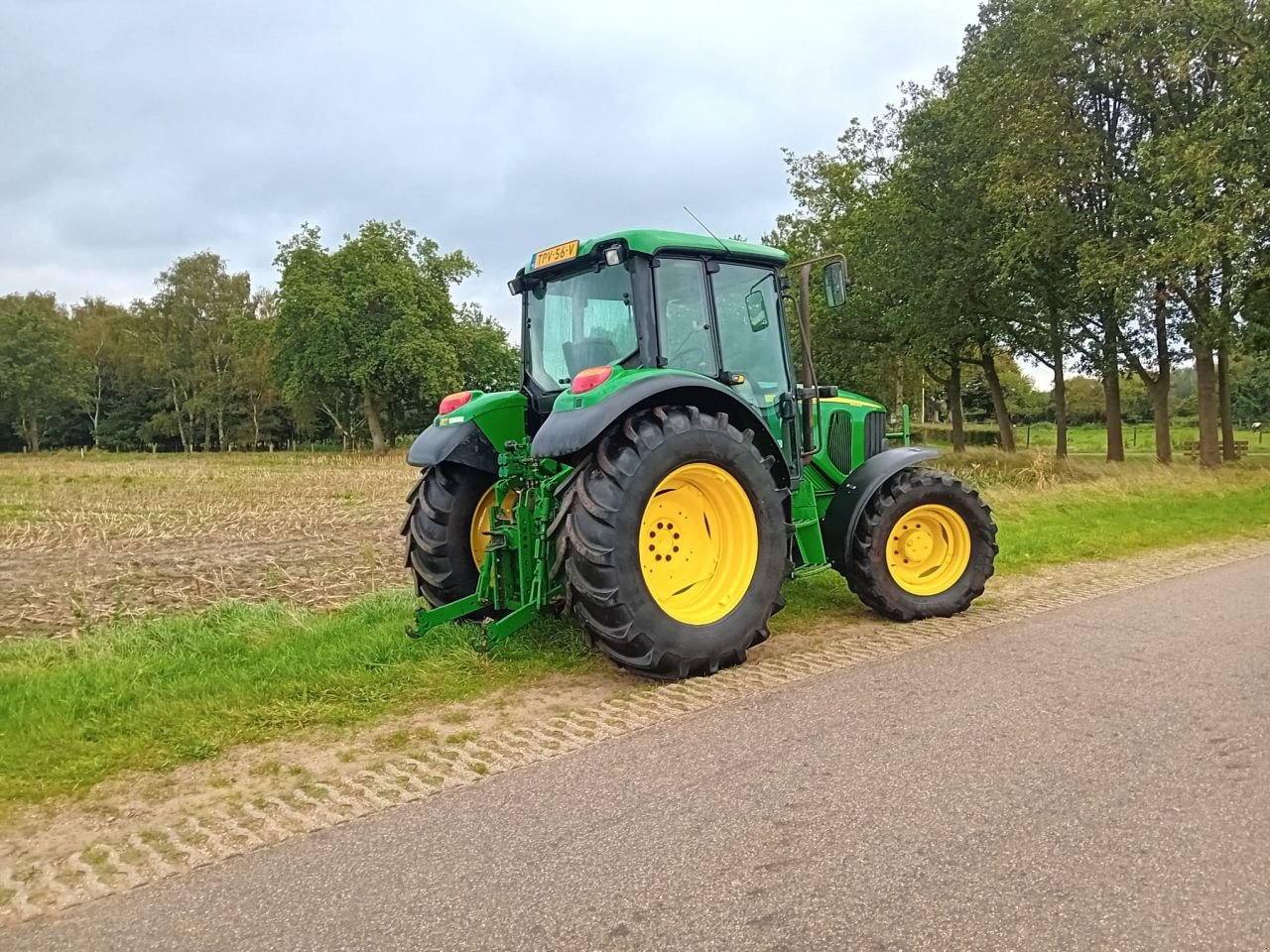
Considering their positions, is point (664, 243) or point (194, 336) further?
point (194, 336)

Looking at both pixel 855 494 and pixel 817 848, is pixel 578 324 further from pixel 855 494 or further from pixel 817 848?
pixel 817 848

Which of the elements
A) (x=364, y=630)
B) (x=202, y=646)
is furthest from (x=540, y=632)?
(x=202, y=646)

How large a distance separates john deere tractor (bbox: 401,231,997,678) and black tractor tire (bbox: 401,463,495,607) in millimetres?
13

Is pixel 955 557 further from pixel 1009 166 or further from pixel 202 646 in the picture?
pixel 1009 166

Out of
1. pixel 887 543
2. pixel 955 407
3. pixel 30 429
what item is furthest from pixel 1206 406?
pixel 30 429

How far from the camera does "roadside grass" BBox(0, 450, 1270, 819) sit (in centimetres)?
395

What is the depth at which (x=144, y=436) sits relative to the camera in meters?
57.2

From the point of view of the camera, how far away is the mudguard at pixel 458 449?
573cm

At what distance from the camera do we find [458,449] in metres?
5.75

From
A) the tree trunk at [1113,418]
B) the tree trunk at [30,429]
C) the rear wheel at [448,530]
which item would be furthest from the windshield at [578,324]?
the tree trunk at [30,429]

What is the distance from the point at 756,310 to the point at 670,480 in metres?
1.46

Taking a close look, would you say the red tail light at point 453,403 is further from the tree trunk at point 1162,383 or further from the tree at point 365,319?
the tree at point 365,319

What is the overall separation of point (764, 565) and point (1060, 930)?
9.57 feet

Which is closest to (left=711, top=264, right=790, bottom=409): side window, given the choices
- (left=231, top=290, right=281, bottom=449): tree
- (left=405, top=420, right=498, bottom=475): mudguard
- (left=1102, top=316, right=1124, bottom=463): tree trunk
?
(left=405, top=420, right=498, bottom=475): mudguard
